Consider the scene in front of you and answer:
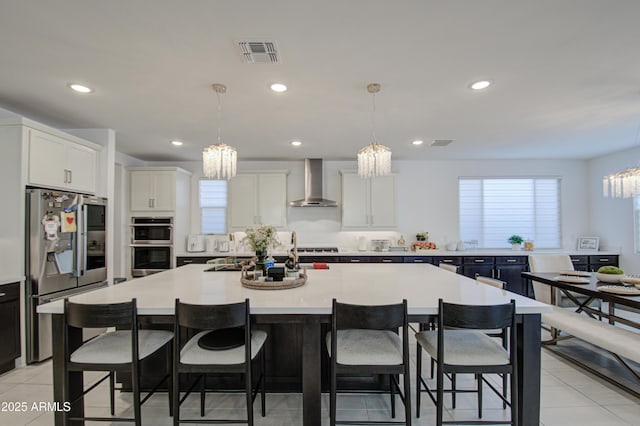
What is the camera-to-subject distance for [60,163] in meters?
3.33

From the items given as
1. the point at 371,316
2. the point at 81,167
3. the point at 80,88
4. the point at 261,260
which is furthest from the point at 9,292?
the point at 371,316

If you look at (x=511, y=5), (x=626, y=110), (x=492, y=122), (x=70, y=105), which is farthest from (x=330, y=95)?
(x=626, y=110)

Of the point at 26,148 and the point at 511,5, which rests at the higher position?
the point at 511,5

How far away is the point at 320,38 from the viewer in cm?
205

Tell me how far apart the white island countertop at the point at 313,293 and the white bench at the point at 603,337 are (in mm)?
1083

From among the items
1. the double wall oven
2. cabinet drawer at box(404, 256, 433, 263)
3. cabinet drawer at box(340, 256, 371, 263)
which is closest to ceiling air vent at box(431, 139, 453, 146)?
cabinet drawer at box(404, 256, 433, 263)

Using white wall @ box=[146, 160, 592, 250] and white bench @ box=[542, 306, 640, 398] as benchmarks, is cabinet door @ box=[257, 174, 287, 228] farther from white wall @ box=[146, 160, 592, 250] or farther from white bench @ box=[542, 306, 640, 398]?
white bench @ box=[542, 306, 640, 398]

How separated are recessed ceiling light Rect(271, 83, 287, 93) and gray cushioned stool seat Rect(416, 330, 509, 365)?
2.36 metres

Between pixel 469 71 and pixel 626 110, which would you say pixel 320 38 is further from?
pixel 626 110

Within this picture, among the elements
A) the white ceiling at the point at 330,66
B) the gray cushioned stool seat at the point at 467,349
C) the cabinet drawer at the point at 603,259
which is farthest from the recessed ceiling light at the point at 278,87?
the cabinet drawer at the point at 603,259

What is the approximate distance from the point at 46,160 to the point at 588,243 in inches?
330

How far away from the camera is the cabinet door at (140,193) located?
17.0 feet

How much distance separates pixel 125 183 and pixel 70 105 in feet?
7.37

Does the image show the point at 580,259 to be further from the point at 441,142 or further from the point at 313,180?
the point at 313,180
